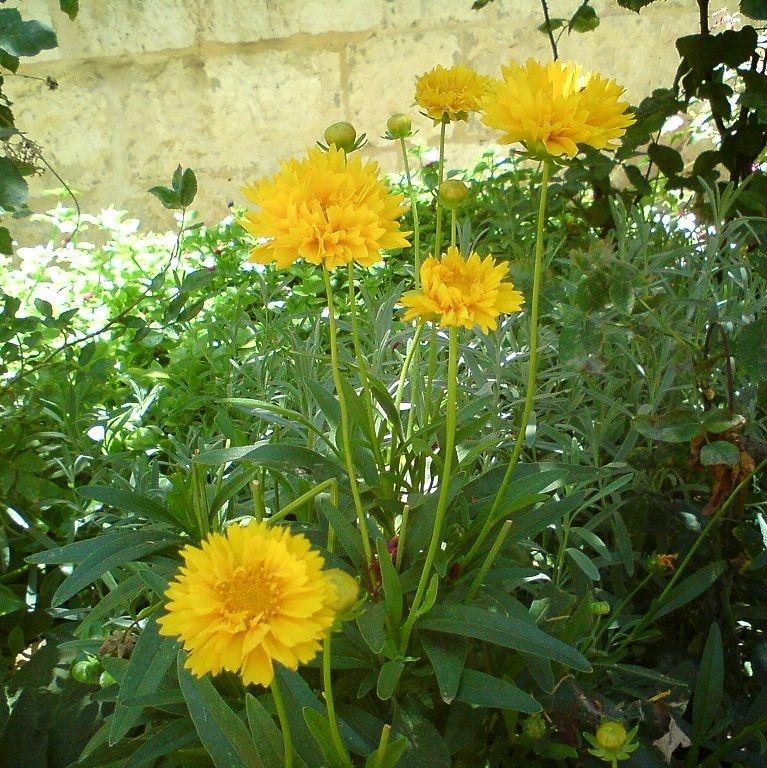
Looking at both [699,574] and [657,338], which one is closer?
[699,574]

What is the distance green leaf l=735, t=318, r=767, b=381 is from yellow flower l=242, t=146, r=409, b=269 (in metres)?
0.53

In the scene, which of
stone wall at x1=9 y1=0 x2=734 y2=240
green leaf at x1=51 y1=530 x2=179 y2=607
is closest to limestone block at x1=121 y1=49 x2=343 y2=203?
stone wall at x1=9 y1=0 x2=734 y2=240

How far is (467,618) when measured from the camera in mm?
743

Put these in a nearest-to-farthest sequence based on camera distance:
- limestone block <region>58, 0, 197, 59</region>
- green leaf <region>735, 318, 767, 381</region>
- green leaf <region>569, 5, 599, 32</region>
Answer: green leaf <region>735, 318, 767, 381</region>, green leaf <region>569, 5, 599, 32</region>, limestone block <region>58, 0, 197, 59</region>

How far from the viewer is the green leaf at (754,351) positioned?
967 mm

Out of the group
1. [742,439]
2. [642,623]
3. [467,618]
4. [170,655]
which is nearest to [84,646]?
[170,655]

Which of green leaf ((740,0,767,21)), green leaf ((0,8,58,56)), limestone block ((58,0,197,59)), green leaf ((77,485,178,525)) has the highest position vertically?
limestone block ((58,0,197,59))

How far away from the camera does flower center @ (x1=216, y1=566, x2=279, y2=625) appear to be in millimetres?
483

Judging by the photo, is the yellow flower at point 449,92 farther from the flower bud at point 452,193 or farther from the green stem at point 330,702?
the green stem at point 330,702

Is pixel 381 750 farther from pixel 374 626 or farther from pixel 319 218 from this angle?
pixel 319 218

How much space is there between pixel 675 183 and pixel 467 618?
1492 millimetres

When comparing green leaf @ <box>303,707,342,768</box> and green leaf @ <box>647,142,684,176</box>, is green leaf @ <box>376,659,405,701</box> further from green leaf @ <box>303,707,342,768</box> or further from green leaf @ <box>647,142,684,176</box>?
green leaf @ <box>647,142,684,176</box>

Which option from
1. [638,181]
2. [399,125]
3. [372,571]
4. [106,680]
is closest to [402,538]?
[372,571]

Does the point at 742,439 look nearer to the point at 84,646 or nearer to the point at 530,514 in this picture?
the point at 530,514
